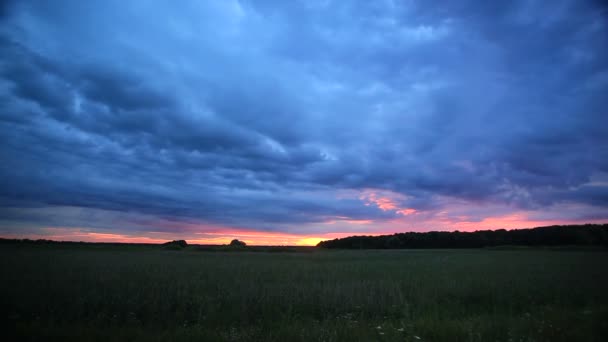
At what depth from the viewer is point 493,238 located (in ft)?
322

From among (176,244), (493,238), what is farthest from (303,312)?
(493,238)

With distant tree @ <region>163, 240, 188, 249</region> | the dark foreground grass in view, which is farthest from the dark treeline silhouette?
the dark foreground grass

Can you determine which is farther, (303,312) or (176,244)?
(176,244)

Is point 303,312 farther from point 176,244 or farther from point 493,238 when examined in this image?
point 493,238

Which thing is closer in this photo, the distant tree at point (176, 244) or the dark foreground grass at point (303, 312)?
the dark foreground grass at point (303, 312)

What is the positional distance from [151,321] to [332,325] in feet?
16.3

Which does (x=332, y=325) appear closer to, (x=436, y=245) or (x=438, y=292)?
(x=438, y=292)

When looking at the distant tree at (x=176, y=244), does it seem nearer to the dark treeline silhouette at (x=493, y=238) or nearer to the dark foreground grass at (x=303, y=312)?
the dark treeline silhouette at (x=493, y=238)

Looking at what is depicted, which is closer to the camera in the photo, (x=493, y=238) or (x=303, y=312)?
(x=303, y=312)

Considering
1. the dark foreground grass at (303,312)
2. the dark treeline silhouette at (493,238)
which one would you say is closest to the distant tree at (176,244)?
the dark treeline silhouette at (493,238)

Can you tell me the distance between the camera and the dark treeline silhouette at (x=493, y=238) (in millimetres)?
80375

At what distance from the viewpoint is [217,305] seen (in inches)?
367

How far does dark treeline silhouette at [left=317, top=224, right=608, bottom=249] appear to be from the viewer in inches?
3164

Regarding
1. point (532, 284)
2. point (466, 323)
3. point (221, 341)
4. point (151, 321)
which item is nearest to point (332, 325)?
point (221, 341)
